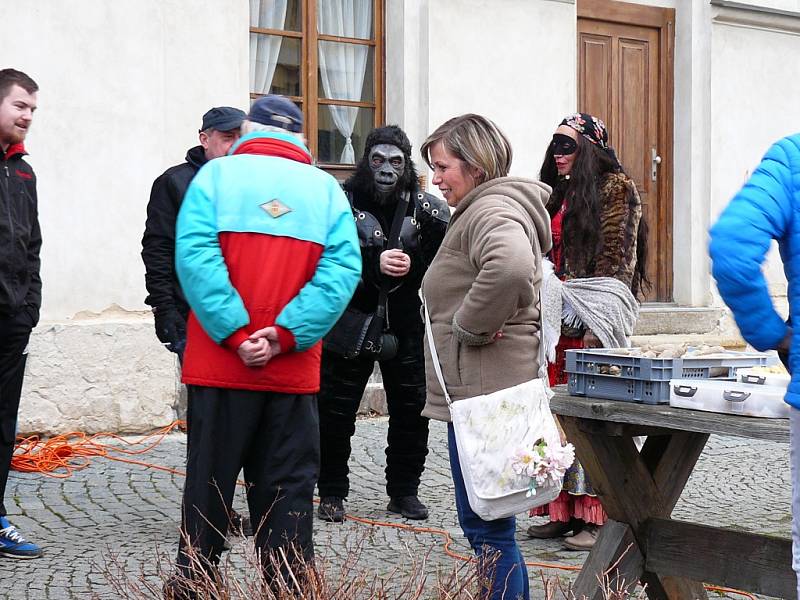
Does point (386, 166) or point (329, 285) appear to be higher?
point (386, 166)

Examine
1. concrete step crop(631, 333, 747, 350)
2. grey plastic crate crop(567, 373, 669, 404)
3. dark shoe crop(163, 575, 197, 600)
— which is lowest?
dark shoe crop(163, 575, 197, 600)

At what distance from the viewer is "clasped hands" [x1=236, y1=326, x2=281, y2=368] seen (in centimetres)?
379

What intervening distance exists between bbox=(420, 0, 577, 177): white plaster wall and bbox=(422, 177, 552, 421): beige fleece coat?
5563 millimetres

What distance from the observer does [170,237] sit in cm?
551

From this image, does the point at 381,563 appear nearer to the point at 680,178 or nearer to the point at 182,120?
the point at 182,120

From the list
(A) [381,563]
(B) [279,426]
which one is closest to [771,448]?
(A) [381,563]

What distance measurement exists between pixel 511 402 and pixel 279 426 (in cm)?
75

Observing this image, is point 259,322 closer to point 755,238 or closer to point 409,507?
point 755,238

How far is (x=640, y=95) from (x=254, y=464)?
27.5ft

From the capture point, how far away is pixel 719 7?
11453 mm

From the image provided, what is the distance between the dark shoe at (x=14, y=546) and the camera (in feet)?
17.0

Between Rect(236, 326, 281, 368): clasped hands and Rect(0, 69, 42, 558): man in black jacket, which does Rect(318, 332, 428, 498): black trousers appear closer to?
Rect(0, 69, 42, 558): man in black jacket

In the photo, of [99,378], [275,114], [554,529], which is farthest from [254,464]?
[99,378]

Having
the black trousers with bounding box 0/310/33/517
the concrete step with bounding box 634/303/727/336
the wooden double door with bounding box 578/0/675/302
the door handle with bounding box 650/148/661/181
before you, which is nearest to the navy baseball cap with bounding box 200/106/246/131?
the black trousers with bounding box 0/310/33/517
